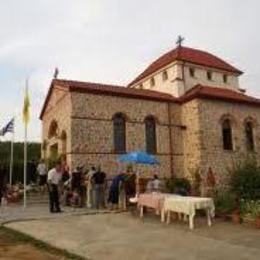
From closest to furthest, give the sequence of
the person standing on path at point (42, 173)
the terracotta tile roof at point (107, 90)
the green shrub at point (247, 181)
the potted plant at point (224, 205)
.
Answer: the potted plant at point (224, 205)
the green shrub at point (247, 181)
the person standing on path at point (42, 173)
the terracotta tile roof at point (107, 90)

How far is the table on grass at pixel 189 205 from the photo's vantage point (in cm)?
1469

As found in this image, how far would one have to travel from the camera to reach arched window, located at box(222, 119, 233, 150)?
29.2m

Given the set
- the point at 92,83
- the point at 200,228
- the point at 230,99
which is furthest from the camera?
the point at 230,99

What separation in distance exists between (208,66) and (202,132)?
7.91 metres

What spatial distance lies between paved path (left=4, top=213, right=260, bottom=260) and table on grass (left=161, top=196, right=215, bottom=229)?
386 mm

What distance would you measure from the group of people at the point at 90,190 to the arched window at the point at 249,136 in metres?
12.3

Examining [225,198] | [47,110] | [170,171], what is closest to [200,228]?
[225,198]

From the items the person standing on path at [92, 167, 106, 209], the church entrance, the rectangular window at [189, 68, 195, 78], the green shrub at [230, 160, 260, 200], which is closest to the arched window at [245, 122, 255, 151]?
the green shrub at [230, 160, 260, 200]

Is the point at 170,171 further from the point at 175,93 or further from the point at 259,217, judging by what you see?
the point at 259,217

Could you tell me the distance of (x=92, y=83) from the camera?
2772cm

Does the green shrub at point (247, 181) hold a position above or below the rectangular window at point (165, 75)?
below

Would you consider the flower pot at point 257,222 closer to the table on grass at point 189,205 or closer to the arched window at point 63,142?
the table on grass at point 189,205

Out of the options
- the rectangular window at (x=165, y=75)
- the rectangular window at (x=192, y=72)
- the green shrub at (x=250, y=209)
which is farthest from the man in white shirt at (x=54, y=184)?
the rectangular window at (x=192, y=72)

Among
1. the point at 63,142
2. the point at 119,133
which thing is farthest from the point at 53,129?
the point at 119,133
